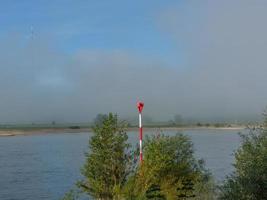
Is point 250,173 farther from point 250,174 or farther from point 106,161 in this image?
point 106,161

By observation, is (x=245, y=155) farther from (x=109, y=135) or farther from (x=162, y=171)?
(x=109, y=135)

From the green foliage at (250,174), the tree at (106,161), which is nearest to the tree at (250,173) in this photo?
the green foliage at (250,174)

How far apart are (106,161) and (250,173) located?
20.3 ft

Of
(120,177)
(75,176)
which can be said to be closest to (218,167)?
(75,176)

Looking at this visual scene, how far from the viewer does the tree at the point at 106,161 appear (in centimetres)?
2038

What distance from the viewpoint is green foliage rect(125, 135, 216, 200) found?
18016 millimetres

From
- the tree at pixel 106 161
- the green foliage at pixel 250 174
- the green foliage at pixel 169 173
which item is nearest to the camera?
the green foliage at pixel 250 174

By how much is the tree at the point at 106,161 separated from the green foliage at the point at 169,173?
1.12m

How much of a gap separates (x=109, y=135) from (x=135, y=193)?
6364 mm

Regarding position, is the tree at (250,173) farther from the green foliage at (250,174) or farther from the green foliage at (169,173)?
the green foliage at (169,173)

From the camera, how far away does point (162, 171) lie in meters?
21.1

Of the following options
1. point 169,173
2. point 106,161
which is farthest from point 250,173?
point 106,161

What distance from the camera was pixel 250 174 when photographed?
1741cm

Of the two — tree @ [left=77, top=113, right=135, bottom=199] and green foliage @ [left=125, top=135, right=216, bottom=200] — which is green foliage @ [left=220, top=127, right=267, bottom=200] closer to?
green foliage @ [left=125, top=135, right=216, bottom=200]
